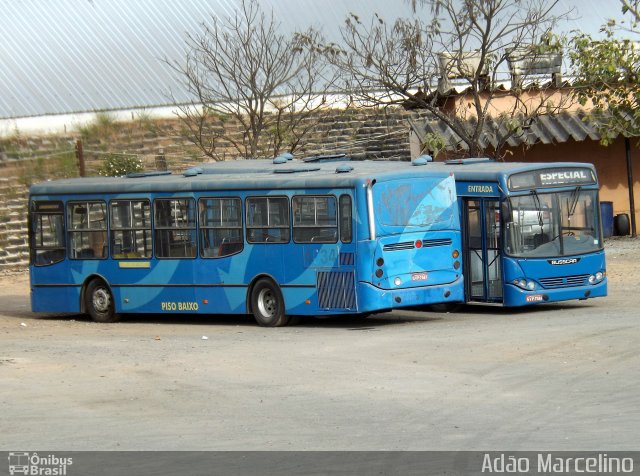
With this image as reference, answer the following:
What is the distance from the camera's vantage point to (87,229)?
23328 mm

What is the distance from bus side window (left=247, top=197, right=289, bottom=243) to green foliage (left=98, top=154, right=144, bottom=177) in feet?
55.5

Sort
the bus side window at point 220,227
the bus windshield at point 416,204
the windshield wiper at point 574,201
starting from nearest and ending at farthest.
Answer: the bus windshield at point 416,204
the windshield wiper at point 574,201
the bus side window at point 220,227

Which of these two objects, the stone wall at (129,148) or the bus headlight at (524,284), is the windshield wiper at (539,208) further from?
the stone wall at (129,148)

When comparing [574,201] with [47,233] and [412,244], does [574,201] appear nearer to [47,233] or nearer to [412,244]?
[412,244]

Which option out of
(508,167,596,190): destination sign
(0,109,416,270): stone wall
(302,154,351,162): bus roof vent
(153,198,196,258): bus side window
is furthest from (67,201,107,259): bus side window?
(0,109,416,270): stone wall

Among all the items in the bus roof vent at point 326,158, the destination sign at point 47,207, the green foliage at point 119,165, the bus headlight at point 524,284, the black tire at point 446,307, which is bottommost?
the black tire at point 446,307

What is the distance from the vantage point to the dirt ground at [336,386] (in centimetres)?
1023

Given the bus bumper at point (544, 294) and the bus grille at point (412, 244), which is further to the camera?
the bus bumper at point (544, 294)

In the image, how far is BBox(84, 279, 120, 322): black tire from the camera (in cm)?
2319

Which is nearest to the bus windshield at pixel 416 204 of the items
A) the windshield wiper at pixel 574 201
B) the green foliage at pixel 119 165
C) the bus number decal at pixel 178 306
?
the windshield wiper at pixel 574 201

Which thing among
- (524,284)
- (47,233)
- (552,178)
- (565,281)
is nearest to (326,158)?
(552,178)

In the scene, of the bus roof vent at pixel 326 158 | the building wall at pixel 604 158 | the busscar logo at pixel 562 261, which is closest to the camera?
the busscar logo at pixel 562 261

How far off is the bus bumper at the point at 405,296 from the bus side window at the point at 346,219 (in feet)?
2.54

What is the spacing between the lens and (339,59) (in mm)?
30656
